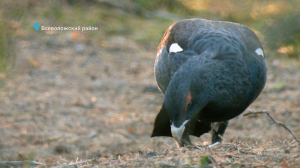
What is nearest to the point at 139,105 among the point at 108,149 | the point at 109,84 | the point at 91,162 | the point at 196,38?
the point at 109,84

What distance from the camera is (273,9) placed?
8.98ft

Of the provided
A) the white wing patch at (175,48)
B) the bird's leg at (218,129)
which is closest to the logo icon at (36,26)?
the white wing patch at (175,48)

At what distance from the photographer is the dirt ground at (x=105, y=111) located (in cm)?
408

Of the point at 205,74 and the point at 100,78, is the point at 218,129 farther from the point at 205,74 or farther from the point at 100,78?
the point at 100,78

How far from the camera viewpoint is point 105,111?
306 inches

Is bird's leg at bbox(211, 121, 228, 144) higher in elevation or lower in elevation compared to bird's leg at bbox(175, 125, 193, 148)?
lower

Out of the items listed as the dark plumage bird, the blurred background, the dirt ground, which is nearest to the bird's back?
the dark plumage bird

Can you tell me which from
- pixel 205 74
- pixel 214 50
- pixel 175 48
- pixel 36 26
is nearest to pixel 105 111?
pixel 175 48

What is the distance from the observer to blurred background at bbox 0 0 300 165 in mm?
2920

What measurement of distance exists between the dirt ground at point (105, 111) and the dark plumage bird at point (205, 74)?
38 centimetres

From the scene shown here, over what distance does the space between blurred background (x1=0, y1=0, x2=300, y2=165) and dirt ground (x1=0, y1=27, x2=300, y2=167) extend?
0.02 m

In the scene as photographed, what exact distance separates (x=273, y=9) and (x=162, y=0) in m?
10.4

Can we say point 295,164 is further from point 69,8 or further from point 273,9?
point 69,8

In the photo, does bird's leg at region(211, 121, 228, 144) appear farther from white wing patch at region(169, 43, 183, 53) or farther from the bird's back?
white wing patch at region(169, 43, 183, 53)
